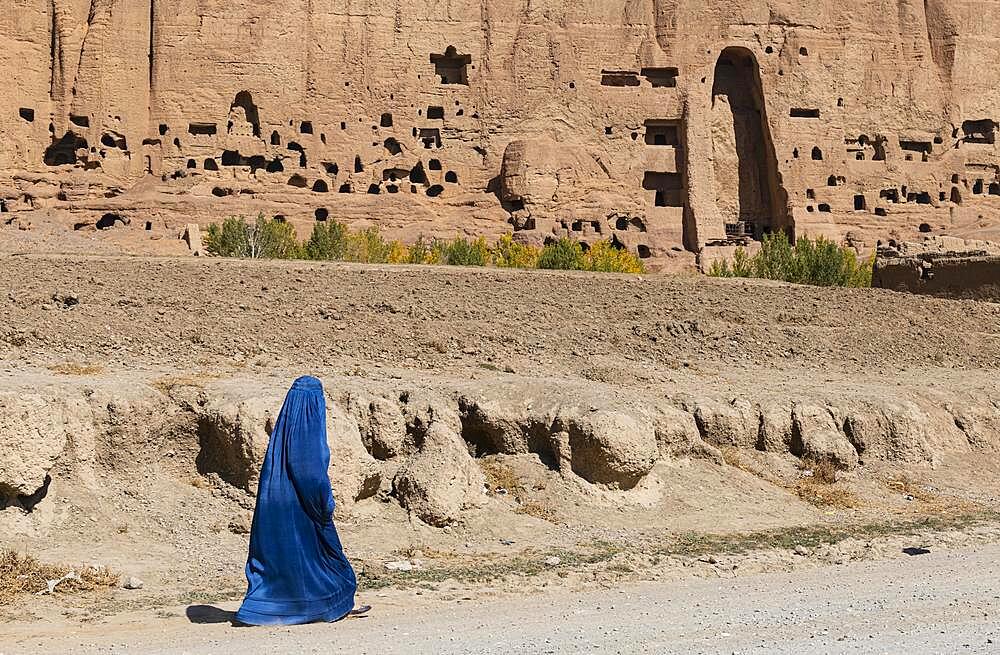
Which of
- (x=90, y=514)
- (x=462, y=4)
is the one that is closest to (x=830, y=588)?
(x=90, y=514)

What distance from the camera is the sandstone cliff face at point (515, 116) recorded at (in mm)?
32562

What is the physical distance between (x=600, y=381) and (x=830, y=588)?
453 cm

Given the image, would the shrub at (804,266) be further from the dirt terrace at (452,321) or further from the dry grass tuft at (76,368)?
the dry grass tuft at (76,368)

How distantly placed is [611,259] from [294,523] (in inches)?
934

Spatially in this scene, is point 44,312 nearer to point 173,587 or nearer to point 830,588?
point 173,587

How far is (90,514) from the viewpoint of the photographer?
8.83 m

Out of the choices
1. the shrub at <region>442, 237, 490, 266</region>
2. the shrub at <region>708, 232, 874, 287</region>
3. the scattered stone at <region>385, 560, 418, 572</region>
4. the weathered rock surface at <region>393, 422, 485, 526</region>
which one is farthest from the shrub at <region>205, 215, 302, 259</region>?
the scattered stone at <region>385, 560, 418, 572</region>

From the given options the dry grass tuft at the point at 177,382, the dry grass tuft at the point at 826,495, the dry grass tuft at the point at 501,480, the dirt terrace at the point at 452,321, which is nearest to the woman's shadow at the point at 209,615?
the dry grass tuft at the point at 177,382

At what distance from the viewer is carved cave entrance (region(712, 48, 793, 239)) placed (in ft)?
121

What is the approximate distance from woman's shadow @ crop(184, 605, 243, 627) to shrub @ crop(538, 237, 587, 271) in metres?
19.4

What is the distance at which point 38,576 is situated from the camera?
773 cm

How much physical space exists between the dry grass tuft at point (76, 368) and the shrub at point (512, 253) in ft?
58.2

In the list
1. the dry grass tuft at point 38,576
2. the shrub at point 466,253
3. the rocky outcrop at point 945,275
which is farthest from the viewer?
the shrub at point 466,253

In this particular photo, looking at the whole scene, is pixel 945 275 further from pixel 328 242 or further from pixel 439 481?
pixel 328 242
